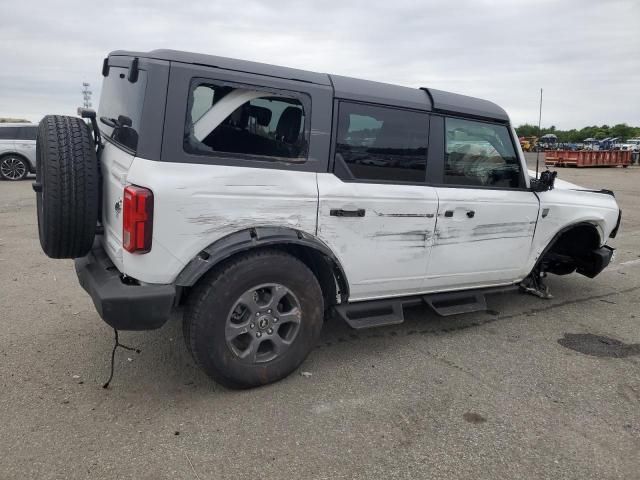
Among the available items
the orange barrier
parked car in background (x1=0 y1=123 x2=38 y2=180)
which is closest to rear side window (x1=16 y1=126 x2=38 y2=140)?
parked car in background (x1=0 y1=123 x2=38 y2=180)

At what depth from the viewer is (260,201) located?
2904 millimetres

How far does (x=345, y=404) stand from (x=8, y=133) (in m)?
15.2

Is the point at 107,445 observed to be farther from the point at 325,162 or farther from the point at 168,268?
the point at 325,162

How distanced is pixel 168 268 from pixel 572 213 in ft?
11.6

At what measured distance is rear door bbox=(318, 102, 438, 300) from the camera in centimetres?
321

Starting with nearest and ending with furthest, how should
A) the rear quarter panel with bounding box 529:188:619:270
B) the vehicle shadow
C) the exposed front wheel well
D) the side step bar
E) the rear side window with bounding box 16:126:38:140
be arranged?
the vehicle shadow, the side step bar, the rear quarter panel with bounding box 529:188:619:270, the exposed front wheel well, the rear side window with bounding box 16:126:38:140

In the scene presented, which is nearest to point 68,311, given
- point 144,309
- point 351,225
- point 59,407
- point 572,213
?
point 59,407

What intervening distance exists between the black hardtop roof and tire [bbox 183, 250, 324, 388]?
109 centimetres

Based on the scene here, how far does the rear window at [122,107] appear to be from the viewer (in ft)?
8.92

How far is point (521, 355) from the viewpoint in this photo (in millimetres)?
3688

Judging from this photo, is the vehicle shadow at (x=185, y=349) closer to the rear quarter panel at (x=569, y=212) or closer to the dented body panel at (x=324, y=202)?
the dented body panel at (x=324, y=202)

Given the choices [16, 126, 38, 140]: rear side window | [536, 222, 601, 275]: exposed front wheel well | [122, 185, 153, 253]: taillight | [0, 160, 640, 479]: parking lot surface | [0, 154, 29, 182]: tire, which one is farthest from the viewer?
[0, 154, 29, 182]: tire

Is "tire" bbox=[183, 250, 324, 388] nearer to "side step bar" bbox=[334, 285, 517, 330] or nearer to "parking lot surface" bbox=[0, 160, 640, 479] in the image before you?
"parking lot surface" bbox=[0, 160, 640, 479]

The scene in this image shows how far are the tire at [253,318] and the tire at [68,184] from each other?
770 millimetres
